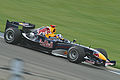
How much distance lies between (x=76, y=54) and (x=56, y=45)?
3.69 feet

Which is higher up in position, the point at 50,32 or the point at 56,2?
the point at 56,2

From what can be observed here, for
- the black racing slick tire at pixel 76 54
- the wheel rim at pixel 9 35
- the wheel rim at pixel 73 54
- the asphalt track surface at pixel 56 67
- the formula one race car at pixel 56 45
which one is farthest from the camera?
the wheel rim at pixel 9 35

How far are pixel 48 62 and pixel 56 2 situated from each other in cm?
Answer: 1726

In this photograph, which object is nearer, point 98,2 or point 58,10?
point 58,10

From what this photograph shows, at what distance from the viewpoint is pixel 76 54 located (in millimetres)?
9930

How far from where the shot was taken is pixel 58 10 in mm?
23516

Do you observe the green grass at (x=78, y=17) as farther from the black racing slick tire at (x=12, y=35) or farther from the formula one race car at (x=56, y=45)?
the black racing slick tire at (x=12, y=35)

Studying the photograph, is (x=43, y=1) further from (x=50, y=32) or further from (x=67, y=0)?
(x=50, y=32)

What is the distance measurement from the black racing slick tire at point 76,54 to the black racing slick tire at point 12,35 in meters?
2.43

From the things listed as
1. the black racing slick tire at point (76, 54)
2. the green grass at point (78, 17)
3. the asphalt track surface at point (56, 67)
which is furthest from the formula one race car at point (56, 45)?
the green grass at point (78, 17)

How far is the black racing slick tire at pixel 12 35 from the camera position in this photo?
11211 millimetres

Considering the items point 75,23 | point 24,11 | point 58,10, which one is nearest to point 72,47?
point 75,23

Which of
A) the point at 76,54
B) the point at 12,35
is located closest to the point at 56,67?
the point at 76,54

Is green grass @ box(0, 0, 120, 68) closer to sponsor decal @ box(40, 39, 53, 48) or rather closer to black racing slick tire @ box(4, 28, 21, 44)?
sponsor decal @ box(40, 39, 53, 48)
